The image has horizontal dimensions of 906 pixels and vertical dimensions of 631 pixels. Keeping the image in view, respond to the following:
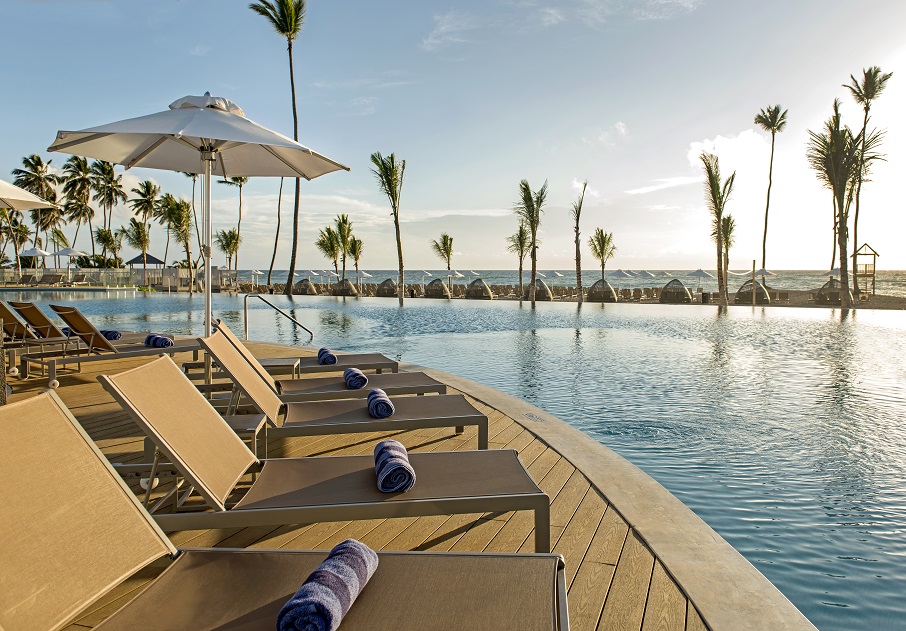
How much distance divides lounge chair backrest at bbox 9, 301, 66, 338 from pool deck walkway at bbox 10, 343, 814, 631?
331 centimetres

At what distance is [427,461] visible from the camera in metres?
2.33

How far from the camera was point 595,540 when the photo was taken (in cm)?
222

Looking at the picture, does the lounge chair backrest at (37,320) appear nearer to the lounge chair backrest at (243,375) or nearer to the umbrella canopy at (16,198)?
the umbrella canopy at (16,198)

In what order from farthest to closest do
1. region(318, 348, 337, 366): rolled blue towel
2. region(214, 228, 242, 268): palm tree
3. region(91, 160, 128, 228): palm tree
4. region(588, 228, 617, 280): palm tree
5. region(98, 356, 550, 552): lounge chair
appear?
region(214, 228, 242, 268): palm tree
region(91, 160, 128, 228): palm tree
region(588, 228, 617, 280): palm tree
region(318, 348, 337, 366): rolled blue towel
region(98, 356, 550, 552): lounge chair

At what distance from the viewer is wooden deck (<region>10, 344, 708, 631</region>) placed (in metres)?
1.76

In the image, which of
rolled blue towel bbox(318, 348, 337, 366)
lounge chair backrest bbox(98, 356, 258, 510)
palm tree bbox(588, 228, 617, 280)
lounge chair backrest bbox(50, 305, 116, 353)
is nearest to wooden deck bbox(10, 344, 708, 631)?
lounge chair backrest bbox(98, 356, 258, 510)

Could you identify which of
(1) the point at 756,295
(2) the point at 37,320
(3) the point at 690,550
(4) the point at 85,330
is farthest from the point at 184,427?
(1) the point at 756,295

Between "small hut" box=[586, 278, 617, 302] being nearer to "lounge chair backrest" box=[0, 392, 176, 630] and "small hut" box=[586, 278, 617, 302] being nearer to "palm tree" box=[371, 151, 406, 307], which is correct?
"palm tree" box=[371, 151, 406, 307]

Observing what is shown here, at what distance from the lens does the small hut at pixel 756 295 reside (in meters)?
22.7

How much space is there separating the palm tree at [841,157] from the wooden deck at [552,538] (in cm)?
2262

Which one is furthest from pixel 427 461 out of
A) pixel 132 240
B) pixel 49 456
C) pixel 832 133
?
pixel 132 240

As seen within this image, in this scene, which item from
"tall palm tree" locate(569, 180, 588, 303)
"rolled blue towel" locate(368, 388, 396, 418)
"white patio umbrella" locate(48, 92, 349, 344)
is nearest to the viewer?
"rolled blue towel" locate(368, 388, 396, 418)

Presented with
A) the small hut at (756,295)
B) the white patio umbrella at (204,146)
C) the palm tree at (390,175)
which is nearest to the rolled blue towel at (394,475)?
the white patio umbrella at (204,146)

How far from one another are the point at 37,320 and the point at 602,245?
26.9 metres
